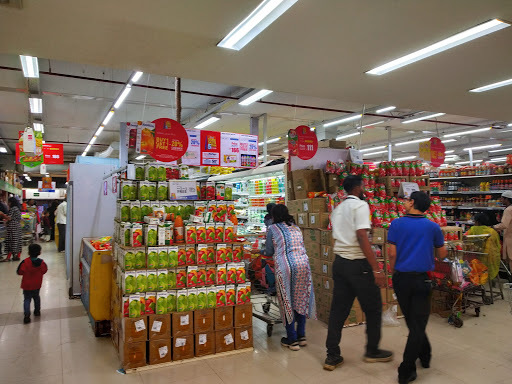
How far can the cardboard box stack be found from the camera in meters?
4.00

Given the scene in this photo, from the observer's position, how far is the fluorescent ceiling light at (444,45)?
3.85 meters

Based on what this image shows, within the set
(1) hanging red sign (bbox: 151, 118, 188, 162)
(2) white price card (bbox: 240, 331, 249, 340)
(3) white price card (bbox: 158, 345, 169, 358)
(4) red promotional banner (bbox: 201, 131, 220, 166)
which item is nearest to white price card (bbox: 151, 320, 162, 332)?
(3) white price card (bbox: 158, 345, 169, 358)

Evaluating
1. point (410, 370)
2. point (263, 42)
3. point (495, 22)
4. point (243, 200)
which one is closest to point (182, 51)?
point (263, 42)

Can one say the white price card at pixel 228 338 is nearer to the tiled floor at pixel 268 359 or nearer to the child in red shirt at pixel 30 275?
the tiled floor at pixel 268 359

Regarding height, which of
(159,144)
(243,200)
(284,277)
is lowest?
(284,277)

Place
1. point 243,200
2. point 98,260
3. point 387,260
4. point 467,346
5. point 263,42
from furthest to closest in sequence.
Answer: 1. point 243,200
2. point 387,260
3. point 98,260
4. point 467,346
5. point 263,42

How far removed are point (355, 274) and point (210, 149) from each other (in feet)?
18.1

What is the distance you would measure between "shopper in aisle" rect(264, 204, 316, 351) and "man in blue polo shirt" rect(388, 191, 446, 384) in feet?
3.63

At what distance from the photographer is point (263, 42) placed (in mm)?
4168

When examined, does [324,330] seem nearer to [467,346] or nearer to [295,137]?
[467,346]

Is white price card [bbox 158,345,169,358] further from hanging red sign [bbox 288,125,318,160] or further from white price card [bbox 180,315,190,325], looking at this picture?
hanging red sign [bbox 288,125,318,160]

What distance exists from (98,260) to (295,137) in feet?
11.5

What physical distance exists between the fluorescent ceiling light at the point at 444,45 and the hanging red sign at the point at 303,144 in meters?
1.51

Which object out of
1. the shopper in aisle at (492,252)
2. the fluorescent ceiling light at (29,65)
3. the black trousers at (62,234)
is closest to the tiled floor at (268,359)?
the shopper in aisle at (492,252)
